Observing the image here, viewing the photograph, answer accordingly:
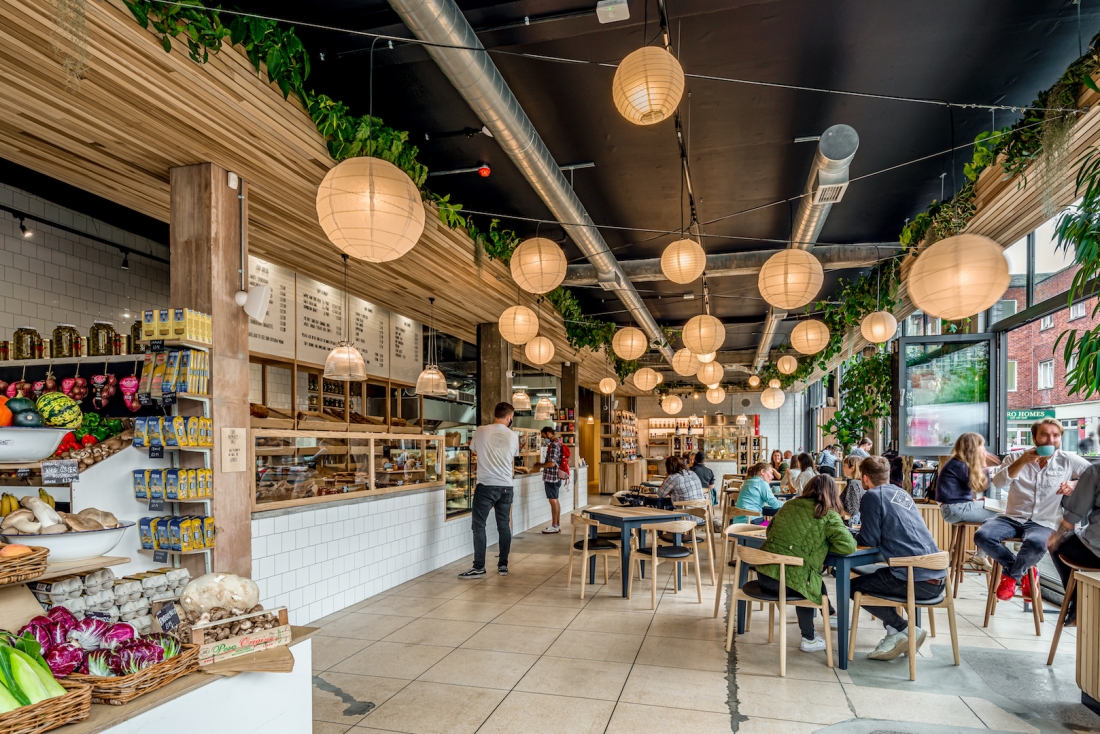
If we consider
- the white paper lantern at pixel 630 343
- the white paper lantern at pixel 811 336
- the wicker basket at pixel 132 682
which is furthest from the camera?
the white paper lantern at pixel 811 336

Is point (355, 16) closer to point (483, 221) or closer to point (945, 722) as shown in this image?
point (483, 221)

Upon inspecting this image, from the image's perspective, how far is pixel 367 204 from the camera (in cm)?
306

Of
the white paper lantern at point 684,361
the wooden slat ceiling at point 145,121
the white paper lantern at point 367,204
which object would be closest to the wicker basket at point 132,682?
the white paper lantern at point 367,204

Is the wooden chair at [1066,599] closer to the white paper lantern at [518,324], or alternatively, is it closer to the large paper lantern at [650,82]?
the large paper lantern at [650,82]

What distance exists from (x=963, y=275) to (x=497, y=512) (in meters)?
5.03

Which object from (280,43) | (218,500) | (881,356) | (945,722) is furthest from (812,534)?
(881,356)

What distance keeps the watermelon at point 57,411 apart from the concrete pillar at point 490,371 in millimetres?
6980

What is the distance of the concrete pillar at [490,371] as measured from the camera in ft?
31.7

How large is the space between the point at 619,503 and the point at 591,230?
11.0 ft

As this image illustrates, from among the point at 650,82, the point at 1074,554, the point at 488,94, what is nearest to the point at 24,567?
the point at 650,82

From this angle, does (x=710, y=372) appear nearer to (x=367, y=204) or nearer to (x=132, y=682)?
(x=367, y=204)

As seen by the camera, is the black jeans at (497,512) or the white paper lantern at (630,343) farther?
the white paper lantern at (630,343)

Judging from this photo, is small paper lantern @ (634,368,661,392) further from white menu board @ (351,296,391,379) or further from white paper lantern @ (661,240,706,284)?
white paper lantern @ (661,240,706,284)

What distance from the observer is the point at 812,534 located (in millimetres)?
4195
